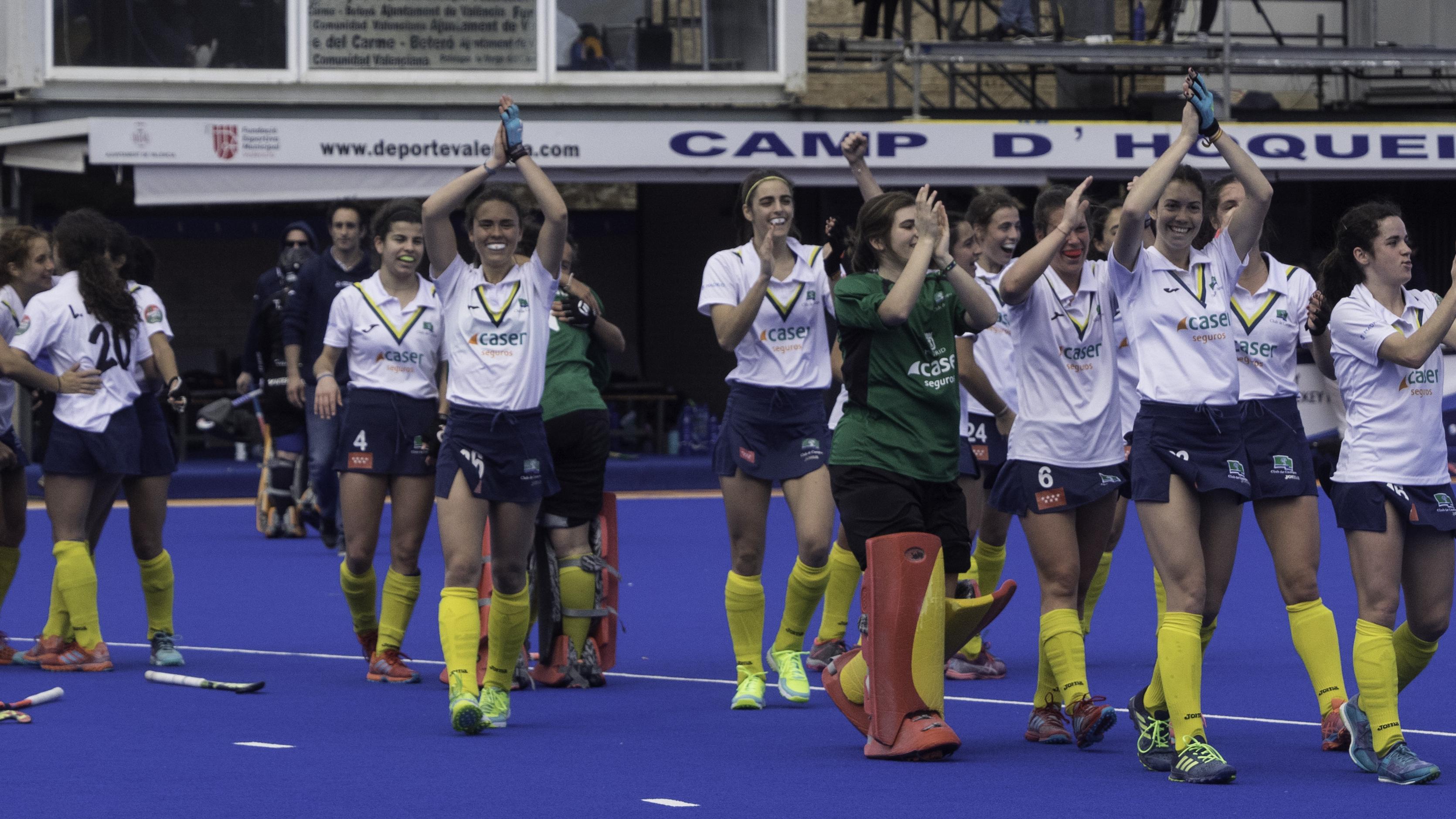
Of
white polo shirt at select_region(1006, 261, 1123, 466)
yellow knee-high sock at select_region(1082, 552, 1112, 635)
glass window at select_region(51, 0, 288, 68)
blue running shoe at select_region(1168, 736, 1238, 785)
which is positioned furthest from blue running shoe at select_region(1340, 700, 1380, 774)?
glass window at select_region(51, 0, 288, 68)

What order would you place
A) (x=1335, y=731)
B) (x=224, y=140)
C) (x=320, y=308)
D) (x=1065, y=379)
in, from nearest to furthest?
(x=1335, y=731) < (x=1065, y=379) < (x=320, y=308) < (x=224, y=140)

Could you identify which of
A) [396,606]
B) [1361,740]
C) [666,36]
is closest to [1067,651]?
[1361,740]

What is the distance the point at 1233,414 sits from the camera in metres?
6.16

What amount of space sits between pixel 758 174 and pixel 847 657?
6.96ft

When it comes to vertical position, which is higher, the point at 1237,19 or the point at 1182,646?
the point at 1237,19

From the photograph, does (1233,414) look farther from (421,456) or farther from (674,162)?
(674,162)

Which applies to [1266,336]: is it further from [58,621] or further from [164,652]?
[58,621]

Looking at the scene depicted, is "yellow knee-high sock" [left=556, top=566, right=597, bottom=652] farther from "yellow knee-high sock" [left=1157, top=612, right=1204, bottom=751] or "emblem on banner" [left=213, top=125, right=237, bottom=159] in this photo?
"emblem on banner" [left=213, top=125, right=237, bottom=159]

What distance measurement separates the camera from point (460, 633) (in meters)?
6.95

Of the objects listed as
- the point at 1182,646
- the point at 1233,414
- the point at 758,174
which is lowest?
the point at 1182,646

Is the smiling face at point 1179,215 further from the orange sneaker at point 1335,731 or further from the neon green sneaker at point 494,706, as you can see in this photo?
the neon green sneaker at point 494,706

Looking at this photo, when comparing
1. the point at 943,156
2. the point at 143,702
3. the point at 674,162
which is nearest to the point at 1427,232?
the point at 943,156

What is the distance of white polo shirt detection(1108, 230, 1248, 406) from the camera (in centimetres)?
614

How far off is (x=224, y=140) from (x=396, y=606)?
11.0 metres
